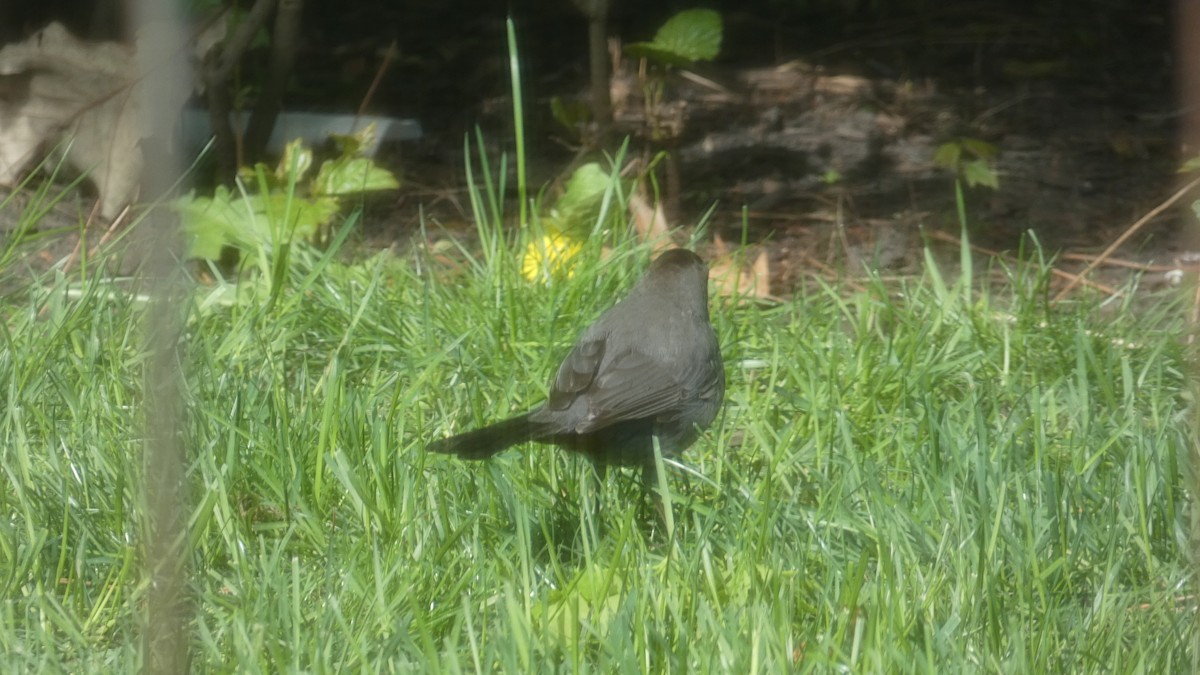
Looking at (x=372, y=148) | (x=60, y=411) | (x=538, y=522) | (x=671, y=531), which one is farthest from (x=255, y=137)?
(x=671, y=531)

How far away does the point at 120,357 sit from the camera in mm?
3705

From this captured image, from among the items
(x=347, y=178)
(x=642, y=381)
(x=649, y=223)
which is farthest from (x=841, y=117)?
(x=642, y=381)

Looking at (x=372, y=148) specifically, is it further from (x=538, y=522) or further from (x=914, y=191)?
(x=538, y=522)

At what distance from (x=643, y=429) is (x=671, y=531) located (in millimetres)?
591

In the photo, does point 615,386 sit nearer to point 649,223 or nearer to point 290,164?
point 649,223

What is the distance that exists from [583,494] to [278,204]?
7.01 ft

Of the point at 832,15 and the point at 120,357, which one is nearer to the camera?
the point at 120,357

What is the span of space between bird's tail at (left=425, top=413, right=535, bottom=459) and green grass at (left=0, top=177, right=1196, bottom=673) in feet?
0.44

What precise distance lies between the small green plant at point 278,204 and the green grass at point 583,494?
0.95ft

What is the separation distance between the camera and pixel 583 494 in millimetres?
3045

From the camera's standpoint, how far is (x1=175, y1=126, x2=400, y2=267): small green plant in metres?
4.46

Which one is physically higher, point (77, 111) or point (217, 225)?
point (77, 111)

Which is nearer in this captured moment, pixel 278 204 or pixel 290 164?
pixel 278 204

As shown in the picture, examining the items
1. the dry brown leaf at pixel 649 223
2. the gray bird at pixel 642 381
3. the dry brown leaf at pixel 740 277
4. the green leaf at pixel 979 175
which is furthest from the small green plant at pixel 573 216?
the green leaf at pixel 979 175
